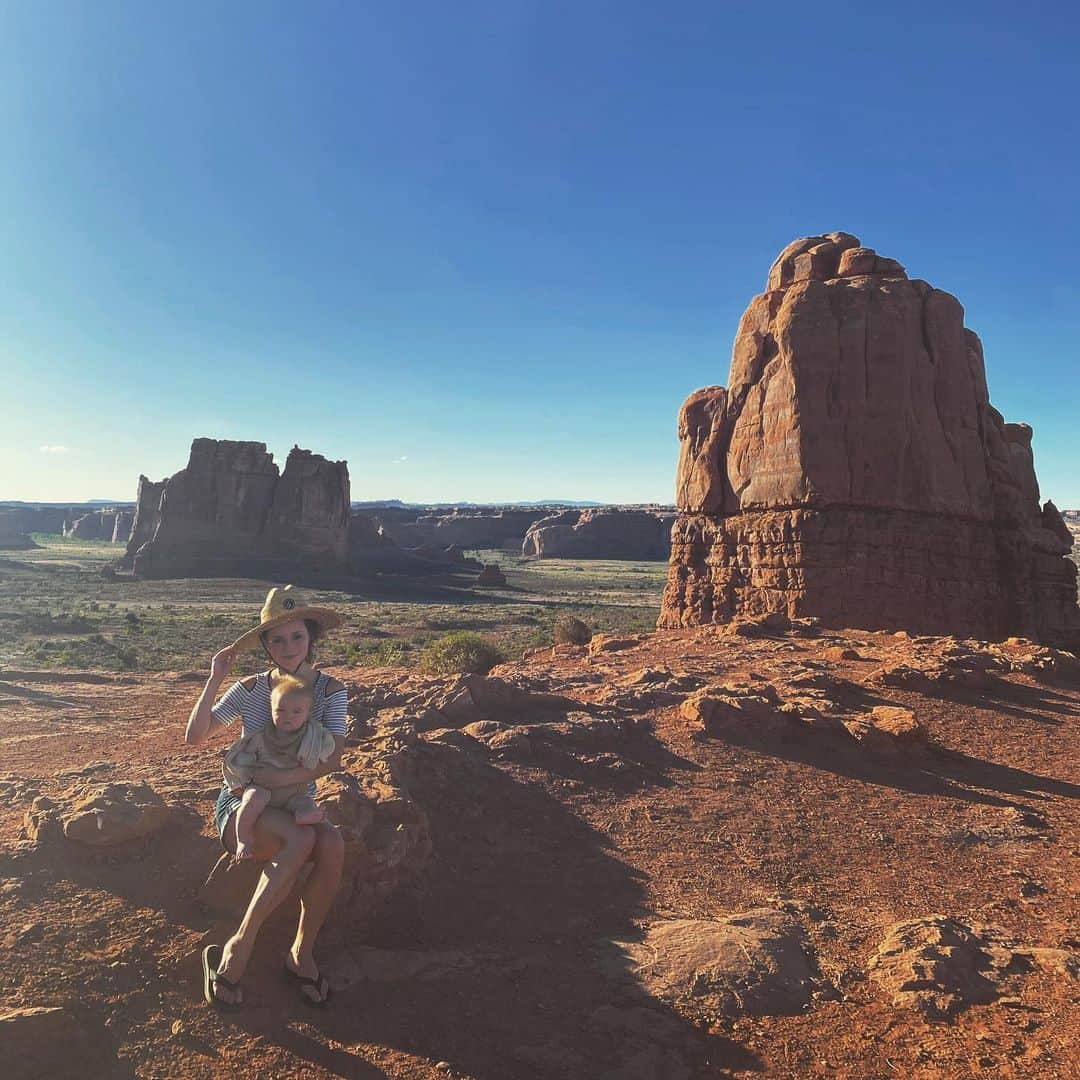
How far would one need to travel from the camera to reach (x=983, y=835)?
6914mm

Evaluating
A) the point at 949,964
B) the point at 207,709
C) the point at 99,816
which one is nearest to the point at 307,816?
the point at 207,709

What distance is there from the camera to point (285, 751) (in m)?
3.73

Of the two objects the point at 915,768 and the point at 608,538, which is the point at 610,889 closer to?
the point at 915,768

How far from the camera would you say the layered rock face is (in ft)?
219

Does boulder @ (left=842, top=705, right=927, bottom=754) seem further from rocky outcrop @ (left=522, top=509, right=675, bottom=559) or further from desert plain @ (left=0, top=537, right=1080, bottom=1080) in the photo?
rocky outcrop @ (left=522, top=509, right=675, bottom=559)

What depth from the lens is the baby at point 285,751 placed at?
12.1ft

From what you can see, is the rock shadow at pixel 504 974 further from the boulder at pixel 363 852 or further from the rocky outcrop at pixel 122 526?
the rocky outcrop at pixel 122 526

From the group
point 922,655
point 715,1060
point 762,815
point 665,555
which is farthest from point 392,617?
point 665,555

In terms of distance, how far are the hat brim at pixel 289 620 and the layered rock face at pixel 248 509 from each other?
65709mm

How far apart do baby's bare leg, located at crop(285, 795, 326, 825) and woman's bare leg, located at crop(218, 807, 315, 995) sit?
53mm

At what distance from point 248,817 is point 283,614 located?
1.04 m

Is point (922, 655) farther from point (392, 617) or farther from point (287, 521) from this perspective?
point (287, 521)

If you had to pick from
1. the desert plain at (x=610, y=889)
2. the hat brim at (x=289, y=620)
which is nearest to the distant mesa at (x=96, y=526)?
the desert plain at (x=610, y=889)

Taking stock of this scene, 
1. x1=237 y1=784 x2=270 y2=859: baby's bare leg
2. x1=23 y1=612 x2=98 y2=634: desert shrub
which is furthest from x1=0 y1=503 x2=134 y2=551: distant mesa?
x1=237 y1=784 x2=270 y2=859: baby's bare leg
